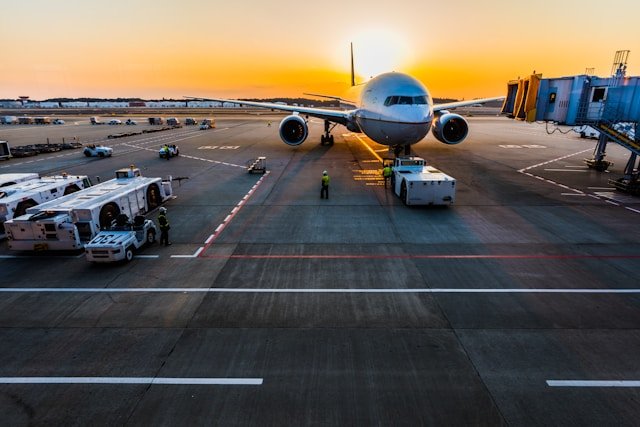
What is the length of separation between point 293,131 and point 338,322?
103 ft

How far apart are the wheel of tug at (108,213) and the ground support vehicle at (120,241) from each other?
6.22 feet

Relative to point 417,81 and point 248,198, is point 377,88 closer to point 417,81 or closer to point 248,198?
point 417,81

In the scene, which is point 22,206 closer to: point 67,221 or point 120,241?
point 67,221

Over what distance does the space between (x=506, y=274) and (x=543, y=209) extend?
10.4m

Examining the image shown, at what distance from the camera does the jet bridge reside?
988 inches

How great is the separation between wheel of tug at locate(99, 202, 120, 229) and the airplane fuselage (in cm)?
1954

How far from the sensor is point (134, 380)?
316 inches

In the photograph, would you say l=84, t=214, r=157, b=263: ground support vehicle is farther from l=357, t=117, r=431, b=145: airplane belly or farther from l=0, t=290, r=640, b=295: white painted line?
l=357, t=117, r=431, b=145: airplane belly

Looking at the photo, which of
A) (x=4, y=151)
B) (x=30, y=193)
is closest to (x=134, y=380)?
(x=30, y=193)

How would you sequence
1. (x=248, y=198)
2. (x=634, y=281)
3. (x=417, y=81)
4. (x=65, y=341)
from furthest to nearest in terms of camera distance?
(x=417, y=81) < (x=248, y=198) < (x=634, y=281) < (x=65, y=341)

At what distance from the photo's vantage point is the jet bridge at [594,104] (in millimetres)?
25094

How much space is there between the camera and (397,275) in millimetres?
12922

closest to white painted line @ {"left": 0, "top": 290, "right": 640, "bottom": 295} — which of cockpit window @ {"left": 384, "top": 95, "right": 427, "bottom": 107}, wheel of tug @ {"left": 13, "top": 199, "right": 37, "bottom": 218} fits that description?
wheel of tug @ {"left": 13, "top": 199, "right": 37, "bottom": 218}

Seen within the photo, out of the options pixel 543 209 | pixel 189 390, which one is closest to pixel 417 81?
pixel 543 209
